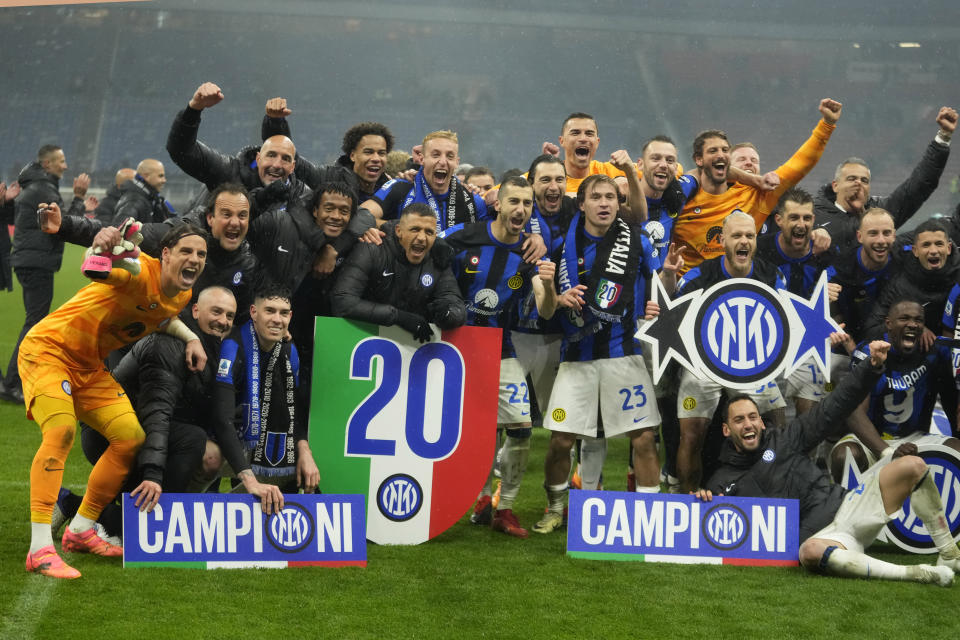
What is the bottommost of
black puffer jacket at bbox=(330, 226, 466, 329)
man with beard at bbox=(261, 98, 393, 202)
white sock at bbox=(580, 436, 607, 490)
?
white sock at bbox=(580, 436, 607, 490)

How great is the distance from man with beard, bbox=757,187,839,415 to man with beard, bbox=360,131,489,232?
154 cm

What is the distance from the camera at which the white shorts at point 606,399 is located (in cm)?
509

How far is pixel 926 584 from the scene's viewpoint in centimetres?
435

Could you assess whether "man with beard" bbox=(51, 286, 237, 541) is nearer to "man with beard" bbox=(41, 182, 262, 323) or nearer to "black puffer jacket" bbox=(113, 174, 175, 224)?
"man with beard" bbox=(41, 182, 262, 323)

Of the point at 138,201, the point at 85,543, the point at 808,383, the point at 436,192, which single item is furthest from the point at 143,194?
the point at 808,383

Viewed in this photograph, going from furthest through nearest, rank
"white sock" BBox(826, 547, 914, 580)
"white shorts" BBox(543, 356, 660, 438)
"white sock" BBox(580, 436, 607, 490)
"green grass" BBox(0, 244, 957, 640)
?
"white sock" BBox(580, 436, 607, 490) < "white shorts" BBox(543, 356, 660, 438) < "white sock" BBox(826, 547, 914, 580) < "green grass" BBox(0, 244, 957, 640)

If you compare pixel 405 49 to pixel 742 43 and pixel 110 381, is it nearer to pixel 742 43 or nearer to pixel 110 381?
pixel 742 43

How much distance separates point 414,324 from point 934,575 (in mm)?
2421

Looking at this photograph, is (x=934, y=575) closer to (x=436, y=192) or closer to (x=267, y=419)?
(x=267, y=419)

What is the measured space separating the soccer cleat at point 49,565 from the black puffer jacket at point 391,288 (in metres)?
1.57

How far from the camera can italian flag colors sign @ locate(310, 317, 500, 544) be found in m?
4.77

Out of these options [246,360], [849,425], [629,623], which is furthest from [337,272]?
[849,425]

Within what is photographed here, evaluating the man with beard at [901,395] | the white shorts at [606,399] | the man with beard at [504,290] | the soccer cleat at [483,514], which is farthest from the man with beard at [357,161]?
the man with beard at [901,395]

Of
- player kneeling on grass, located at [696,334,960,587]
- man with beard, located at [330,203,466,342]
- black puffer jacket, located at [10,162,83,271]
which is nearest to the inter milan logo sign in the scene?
player kneeling on grass, located at [696,334,960,587]
